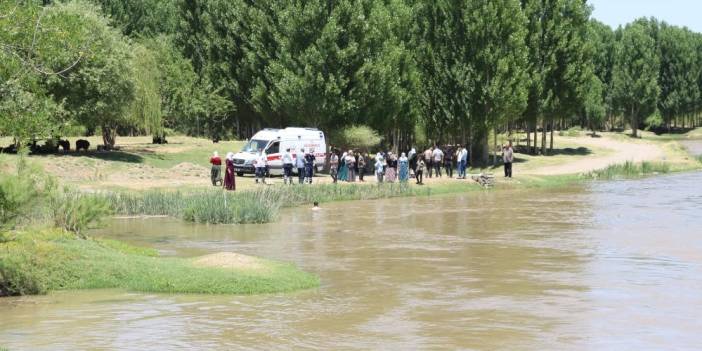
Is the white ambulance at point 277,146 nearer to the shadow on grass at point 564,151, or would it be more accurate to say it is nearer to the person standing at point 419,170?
the person standing at point 419,170

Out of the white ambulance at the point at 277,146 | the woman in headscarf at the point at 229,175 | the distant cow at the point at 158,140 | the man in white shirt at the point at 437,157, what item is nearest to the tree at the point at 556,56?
the man in white shirt at the point at 437,157

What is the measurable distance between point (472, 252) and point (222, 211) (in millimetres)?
9062

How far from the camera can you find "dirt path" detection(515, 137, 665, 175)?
199ft

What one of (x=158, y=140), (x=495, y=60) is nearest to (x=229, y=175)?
(x=495, y=60)

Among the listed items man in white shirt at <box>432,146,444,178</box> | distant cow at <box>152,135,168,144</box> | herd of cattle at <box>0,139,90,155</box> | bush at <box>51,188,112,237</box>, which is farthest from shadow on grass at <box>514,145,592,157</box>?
bush at <box>51,188,112,237</box>

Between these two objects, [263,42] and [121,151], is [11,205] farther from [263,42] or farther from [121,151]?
[263,42]

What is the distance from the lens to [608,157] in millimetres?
71125

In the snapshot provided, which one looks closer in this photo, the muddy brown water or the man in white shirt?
the muddy brown water

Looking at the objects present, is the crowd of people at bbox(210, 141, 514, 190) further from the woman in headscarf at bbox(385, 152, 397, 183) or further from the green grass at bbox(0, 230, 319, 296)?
the green grass at bbox(0, 230, 319, 296)

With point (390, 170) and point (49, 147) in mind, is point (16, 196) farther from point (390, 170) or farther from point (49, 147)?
point (49, 147)

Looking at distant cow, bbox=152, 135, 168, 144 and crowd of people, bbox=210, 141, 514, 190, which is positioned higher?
distant cow, bbox=152, 135, 168, 144

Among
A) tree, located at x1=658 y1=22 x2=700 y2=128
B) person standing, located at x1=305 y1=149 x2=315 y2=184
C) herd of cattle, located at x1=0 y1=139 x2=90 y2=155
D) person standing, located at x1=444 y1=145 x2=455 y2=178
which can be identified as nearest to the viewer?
person standing, located at x1=305 y1=149 x2=315 y2=184

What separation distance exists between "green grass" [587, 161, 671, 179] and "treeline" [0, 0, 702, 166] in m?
6.45

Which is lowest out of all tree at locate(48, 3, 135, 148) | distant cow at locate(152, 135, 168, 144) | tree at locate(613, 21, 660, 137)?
distant cow at locate(152, 135, 168, 144)
